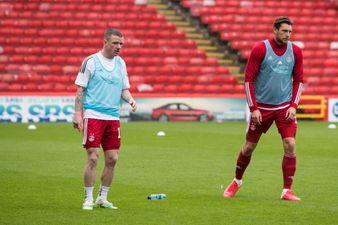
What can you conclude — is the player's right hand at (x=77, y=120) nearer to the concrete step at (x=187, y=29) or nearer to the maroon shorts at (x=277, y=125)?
the maroon shorts at (x=277, y=125)

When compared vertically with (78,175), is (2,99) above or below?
below

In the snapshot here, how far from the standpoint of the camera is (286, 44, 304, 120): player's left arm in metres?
11.1

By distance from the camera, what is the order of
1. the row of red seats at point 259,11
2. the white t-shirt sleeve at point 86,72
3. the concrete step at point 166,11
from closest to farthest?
the white t-shirt sleeve at point 86,72, the row of red seats at point 259,11, the concrete step at point 166,11

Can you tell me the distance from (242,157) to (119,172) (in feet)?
11.6

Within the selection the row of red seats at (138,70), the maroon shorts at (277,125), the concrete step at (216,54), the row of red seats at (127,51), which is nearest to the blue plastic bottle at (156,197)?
the maroon shorts at (277,125)

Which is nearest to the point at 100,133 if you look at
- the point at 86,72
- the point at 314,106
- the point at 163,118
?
the point at 86,72

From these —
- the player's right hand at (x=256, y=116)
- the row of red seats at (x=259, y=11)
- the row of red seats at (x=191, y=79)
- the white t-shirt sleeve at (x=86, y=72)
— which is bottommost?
the row of red seats at (x=191, y=79)

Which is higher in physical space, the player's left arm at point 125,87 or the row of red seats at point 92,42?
the player's left arm at point 125,87

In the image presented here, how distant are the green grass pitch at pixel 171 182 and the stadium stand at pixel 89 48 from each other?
38.8 feet

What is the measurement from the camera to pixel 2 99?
32.2 meters

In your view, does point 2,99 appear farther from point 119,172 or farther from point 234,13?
point 119,172

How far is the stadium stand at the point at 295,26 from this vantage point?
38781 millimetres

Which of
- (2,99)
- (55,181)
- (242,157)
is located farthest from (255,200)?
(2,99)

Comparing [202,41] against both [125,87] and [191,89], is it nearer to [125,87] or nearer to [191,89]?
[191,89]
